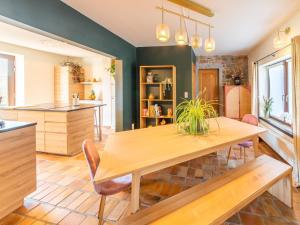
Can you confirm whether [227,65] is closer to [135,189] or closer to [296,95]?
[296,95]

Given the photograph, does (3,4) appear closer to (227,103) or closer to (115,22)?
(115,22)

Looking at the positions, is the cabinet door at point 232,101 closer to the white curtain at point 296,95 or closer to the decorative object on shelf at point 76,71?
the white curtain at point 296,95

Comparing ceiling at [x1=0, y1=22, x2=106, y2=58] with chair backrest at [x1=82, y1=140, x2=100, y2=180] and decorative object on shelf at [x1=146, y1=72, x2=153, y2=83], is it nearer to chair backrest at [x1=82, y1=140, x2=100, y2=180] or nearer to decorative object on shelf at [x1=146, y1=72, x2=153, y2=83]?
decorative object on shelf at [x1=146, y1=72, x2=153, y2=83]

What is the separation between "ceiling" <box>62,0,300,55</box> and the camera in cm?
271

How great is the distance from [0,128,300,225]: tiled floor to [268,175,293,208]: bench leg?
61 mm

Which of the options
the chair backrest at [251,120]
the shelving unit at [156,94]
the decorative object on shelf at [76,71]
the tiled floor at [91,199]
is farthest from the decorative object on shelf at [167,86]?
the decorative object on shelf at [76,71]

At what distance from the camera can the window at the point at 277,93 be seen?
12.5ft

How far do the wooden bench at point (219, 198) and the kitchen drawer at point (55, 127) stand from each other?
2717 millimetres

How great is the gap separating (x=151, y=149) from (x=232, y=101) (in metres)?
5.39

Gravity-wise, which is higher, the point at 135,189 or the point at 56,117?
the point at 56,117

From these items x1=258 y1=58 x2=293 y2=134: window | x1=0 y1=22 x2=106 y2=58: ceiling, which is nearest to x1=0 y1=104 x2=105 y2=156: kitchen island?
x1=0 y1=22 x2=106 y2=58: ceiling

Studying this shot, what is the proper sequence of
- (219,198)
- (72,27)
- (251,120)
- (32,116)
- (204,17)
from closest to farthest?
(219,198) < (72,27) < (204,17) < (251,120) < (32,116)

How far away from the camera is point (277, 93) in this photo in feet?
14.9

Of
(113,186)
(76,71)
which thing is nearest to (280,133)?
(113,186)
